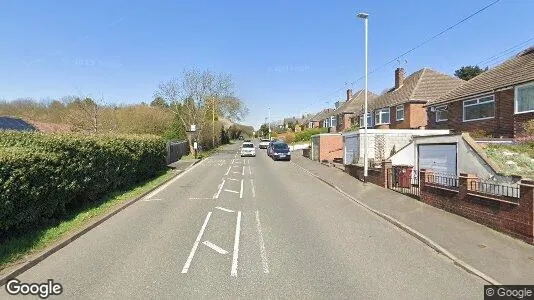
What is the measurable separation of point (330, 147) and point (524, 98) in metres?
16.7

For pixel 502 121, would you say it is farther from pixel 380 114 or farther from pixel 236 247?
pixel 380 114

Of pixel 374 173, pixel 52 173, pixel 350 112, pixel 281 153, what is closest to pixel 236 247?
pixel 52 173

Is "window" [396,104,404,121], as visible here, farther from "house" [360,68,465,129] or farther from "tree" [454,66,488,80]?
"tree" [454,66,488,80]

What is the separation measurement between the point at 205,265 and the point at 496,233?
253 inches

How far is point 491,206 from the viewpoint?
30.2 feet

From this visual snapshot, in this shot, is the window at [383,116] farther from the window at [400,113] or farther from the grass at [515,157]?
the grass at [515,157]

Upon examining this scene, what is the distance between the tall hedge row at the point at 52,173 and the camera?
7.58 meters

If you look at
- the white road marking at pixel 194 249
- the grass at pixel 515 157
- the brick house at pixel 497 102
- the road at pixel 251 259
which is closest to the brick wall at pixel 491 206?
the grass at pixel 515 157

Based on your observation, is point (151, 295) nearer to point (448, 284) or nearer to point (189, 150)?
point (448, 284)

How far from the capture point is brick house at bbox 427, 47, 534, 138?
1766 cm

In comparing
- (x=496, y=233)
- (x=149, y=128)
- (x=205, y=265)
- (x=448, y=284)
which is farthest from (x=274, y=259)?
(x=149, y=128)

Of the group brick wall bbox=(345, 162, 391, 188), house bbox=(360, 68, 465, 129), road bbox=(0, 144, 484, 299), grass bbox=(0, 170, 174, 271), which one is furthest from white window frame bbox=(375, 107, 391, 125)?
grass bbox=(0, 170, 174, 271)

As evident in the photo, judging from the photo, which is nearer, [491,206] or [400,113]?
[491,206]

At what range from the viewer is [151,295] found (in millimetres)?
5555
